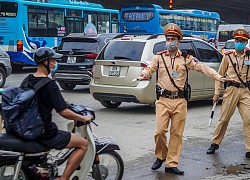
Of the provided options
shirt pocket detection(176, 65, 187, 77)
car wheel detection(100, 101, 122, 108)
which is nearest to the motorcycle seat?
shirt pocket detection(176, 65, 187, 77)

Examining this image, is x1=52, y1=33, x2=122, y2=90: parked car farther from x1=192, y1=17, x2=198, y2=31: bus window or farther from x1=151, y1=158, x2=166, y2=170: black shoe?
x1=192, y1=17, x2=198, y2=31: bus window

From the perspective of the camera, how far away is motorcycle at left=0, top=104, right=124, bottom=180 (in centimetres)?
455

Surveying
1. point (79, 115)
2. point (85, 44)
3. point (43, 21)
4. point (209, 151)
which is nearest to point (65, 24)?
point (43, 21)

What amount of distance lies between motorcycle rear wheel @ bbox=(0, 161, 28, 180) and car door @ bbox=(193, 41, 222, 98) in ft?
24.7

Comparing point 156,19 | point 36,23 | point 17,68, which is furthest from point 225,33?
point 17,68

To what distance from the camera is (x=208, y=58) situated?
39.2ft

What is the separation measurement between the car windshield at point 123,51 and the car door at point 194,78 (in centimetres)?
114

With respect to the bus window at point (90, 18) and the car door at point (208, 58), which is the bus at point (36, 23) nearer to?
the bus window at point (90, 18)

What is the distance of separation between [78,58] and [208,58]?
13.9 feet

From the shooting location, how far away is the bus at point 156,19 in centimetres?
2948

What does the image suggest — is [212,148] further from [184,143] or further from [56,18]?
[56,18]

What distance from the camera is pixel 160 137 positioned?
6273mm

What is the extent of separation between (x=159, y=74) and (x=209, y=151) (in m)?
1.69

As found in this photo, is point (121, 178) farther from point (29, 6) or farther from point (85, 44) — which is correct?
point (29, 6)
